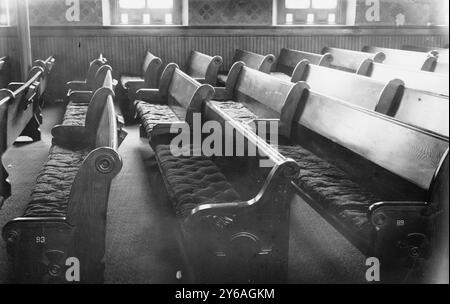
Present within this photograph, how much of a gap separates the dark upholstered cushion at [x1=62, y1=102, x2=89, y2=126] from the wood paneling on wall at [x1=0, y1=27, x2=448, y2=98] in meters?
2.73

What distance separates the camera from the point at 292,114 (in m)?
4.62

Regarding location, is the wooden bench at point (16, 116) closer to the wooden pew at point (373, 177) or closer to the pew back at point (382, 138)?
the wooden pew at point (373, 177)

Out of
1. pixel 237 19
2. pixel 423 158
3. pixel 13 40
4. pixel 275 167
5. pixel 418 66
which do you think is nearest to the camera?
pixel 275 167

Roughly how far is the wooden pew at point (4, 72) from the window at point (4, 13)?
0.90 m

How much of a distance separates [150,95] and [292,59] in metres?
2.92

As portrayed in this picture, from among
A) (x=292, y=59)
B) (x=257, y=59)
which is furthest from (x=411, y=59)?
(x=257, y=59)


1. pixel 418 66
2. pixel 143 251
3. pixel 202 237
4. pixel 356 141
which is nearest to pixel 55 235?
pixel 202 237

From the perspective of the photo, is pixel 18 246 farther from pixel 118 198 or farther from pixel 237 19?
pixel 237 19

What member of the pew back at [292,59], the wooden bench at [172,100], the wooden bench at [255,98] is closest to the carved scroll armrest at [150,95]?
the wooden bench at [172,100]

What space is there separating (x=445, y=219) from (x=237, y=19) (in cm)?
826

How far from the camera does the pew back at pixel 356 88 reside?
4.64 metres

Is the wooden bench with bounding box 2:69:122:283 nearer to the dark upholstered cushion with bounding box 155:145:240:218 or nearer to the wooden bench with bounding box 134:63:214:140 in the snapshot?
the dark upholstered cushion with bounding box 155:145:240:218

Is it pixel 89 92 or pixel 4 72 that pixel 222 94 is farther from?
pixel 4 72

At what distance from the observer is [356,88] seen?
17.3 feet
